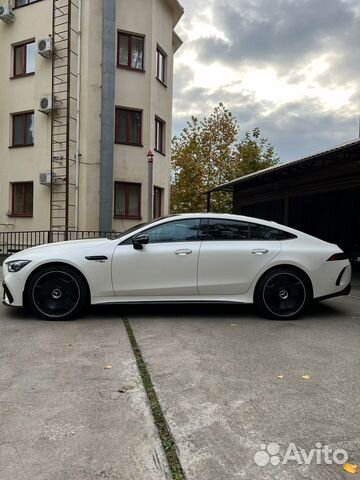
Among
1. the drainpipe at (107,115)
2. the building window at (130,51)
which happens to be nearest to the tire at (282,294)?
the drainpipe at (107,115)

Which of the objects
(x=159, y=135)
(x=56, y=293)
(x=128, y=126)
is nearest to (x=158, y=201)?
(x=159, y=135)

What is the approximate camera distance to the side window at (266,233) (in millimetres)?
5734

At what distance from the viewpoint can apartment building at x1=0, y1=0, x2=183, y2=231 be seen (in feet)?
47.3

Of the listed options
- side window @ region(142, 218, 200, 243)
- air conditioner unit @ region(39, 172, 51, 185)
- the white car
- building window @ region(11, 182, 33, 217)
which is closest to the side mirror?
the white car

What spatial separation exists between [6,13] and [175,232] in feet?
47.1

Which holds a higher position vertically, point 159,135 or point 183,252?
point 159,135

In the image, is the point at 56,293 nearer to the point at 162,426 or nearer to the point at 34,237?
the point at 162,426

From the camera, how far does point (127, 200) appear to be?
1527cm

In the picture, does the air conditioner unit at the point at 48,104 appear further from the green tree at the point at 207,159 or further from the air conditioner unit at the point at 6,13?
the green tree at the point at 207,159

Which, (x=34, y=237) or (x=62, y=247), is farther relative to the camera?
(x=34, y=237)

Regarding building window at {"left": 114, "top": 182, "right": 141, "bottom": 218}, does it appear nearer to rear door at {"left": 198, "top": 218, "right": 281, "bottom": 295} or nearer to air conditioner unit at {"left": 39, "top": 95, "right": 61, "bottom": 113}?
air conditioner unit at {"left": 39, "top": 95, "right": 61, "bottom": 113}

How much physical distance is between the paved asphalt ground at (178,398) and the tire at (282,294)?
0.37 metres

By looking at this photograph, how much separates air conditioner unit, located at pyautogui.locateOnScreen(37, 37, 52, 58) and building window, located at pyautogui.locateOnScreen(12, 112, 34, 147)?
2.19 m

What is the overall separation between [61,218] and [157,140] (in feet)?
16.2
